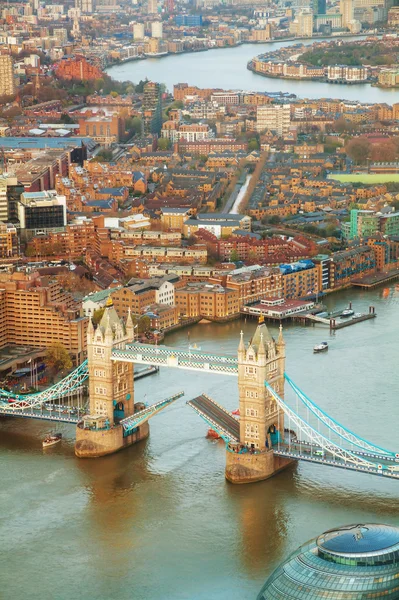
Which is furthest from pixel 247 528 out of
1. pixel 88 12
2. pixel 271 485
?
pixel 88 12

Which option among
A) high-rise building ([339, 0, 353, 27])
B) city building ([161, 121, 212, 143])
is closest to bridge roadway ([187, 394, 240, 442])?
city building ([161, 121, 212, 143])

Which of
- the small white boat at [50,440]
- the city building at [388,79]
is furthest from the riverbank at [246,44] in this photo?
the small white boat at [50,440]

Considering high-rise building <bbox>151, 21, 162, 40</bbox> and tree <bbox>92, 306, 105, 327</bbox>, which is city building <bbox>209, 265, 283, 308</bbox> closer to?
tree <bbox>92, 306, 105, 327</bbox>

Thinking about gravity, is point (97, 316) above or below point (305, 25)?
above

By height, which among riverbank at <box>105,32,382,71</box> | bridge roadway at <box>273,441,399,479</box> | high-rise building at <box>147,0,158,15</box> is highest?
bridge roadway at <box>273,441,399,479</box>

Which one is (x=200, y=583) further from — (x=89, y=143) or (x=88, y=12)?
(x=88, y=12)

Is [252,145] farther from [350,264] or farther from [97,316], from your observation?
[97,316]

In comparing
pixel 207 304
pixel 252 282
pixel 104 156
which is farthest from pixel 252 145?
pixel 207 304

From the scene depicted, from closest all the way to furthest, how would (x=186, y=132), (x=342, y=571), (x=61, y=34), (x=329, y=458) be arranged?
(x=342, y=571) → (x=329, y=458) → (x=186, y=132) → (x=61, y=34)
